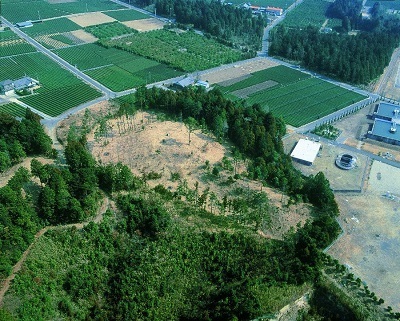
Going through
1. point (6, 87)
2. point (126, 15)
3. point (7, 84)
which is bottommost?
point (6, 87)

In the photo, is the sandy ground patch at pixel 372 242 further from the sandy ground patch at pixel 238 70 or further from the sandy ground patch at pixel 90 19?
the sandy ground patch at pixel 90 19

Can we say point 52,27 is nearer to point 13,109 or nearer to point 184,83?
point 13,109

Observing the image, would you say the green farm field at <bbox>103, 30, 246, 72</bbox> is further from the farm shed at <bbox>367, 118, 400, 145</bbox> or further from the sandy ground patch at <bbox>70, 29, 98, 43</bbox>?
the farm shed at <bbox>367, 118, 400, 145</bbox>

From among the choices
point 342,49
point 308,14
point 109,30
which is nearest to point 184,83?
point 109,30

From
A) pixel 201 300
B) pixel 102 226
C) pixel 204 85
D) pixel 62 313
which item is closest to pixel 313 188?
pixel 201 300

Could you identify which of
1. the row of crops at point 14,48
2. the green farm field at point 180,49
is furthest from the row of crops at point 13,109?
the green farm field at point 180,49

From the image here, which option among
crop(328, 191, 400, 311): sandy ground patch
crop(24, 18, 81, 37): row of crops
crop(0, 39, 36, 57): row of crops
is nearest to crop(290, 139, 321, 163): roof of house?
crop(328, 191, 400, 311): sandy ground patch
